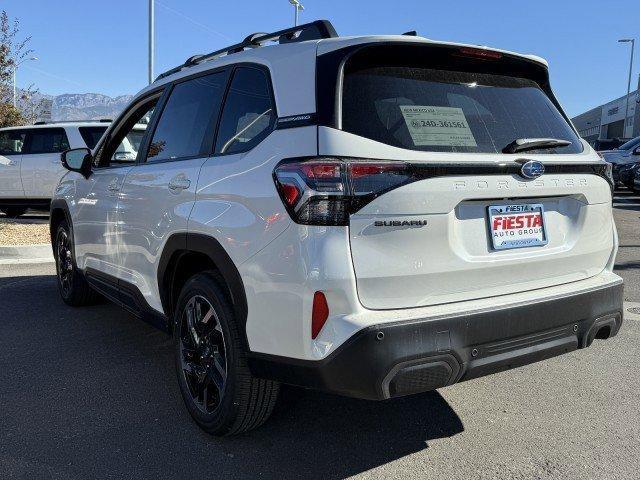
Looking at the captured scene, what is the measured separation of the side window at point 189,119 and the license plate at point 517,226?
1518 mm

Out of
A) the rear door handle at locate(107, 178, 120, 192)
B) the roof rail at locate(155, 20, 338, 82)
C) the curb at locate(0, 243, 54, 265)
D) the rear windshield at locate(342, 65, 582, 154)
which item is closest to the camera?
the rear windshield at locate(342, 65, 582, 154)

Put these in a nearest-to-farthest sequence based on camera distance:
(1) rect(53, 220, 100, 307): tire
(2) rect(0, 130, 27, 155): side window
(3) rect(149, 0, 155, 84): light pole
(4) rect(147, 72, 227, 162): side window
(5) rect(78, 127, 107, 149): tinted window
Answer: (4) rect(147, 72, 227, 162): side window < (1) rect(53, 220, 100, 307): tire < (5) rect(78, 127, 107, 149): tinted window < (2) rect(0, 130, 27, 155): side window < (3) rect(149, 0, 155, 84): light pole

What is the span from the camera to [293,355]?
7.81 feet

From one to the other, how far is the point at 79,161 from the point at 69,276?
1.37 metres

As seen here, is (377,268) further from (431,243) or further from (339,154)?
(339,154)

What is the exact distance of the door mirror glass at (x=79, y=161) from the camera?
4.61 m

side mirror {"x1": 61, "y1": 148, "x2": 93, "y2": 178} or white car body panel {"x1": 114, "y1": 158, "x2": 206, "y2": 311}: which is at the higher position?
side mirror {"x1": 61, "y1": 148, "x2": 93, "y2": 178}

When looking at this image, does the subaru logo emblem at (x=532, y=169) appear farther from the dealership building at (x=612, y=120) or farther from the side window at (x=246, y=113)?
the dealership building at (x=612, y=120)

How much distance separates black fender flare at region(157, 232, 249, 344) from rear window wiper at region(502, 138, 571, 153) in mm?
1355

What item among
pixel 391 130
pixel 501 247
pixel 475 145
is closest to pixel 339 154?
pixel 391 130

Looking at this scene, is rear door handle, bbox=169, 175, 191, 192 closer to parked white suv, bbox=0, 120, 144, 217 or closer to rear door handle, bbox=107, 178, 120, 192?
rear door handle, bbox=107, 178, 120, 192

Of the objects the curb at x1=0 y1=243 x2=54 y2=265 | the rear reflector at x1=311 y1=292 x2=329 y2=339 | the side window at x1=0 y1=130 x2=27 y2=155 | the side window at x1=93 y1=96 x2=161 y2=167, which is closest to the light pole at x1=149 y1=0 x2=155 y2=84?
the side window at x1=0 y1=130 x2=27 y2=155

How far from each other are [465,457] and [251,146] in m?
1.79

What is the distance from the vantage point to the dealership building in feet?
166
